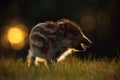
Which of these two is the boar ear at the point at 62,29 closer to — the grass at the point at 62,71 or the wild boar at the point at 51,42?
the wild boar at the point at 51,42

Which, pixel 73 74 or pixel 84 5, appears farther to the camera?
pixel 84 5

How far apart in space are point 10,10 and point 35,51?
16907mm

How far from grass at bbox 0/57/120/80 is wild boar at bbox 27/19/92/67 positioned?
0.22m

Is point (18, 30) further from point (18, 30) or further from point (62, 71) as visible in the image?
point (62, 71)

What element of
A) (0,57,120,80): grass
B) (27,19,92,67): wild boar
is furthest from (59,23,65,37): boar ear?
(0,57,120,80): grass

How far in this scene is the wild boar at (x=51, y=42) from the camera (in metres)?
14.0

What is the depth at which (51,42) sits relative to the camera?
14.1 metres

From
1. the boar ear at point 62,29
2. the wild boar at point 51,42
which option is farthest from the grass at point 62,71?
the boar ear at point 62,29

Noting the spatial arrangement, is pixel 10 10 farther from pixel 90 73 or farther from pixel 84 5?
pixel 90 73

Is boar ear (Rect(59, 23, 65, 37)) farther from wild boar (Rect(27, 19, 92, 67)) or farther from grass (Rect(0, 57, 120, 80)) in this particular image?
grass (Rect(0, 57, 120, 80))

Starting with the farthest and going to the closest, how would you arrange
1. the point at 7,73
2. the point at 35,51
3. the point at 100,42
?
the point at 100,42 → the point at 35,51 → the point at 7,73

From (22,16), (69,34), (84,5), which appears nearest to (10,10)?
(22,16)

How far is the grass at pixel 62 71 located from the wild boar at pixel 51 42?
223 mm

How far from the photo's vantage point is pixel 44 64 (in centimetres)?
1423
